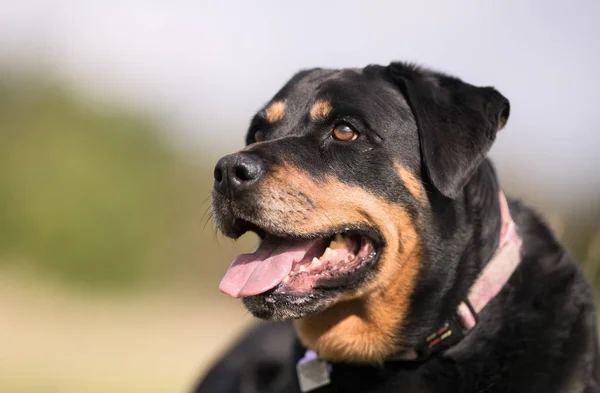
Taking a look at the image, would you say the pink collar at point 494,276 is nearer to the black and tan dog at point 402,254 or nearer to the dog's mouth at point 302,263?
the black and tan dog at point 402,254

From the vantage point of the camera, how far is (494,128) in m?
3.64

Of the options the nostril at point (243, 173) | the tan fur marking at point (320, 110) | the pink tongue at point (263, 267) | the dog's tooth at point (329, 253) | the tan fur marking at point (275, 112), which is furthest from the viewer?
the tan fur marking at point (275, 112)

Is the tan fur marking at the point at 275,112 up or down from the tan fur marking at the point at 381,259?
up

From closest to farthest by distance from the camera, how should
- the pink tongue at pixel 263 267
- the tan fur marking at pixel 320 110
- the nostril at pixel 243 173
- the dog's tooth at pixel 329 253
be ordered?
the nostril at pixel 243 173
the pink tongue at pixel 263 267
the dog's tooth at pixel 329 253
the tan fur marking at pixel 320 110

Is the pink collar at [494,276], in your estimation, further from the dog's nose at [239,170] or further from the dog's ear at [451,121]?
the dog's nose at [239,170]

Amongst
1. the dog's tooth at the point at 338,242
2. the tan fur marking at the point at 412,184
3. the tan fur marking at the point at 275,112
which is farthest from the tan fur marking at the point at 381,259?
the tan fur marking at the point at 275,112

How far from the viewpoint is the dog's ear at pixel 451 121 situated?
3480mm

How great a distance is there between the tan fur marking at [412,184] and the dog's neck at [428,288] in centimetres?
6

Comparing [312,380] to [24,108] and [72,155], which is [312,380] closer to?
[72,155]

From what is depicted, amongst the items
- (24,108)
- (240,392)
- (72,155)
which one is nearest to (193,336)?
(240,392)

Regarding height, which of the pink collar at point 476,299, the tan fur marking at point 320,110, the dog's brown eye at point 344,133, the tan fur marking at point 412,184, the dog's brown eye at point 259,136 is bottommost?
the pink collar at point 476,299

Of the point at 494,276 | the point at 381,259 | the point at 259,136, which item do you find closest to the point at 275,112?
the point at 259,136

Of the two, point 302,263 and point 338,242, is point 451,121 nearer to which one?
point 338,242

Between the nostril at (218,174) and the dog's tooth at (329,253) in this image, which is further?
the dog's tooth at (329,253)
